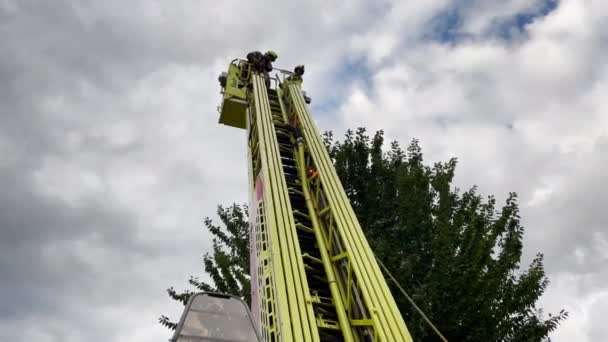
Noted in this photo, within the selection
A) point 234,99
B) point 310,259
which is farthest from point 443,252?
point 234,99

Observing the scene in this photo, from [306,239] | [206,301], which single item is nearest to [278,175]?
[306,239]

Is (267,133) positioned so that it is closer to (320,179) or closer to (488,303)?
(320,179)

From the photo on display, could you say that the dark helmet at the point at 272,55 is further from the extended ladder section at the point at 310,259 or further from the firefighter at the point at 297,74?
the extended ladder section at the point at 310,259

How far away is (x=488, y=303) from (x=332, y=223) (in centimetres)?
229

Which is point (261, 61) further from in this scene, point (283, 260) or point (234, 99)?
point (283, 260)

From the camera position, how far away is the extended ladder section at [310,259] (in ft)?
14.9

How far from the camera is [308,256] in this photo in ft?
19.3

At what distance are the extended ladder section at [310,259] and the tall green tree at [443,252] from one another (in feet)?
3.16

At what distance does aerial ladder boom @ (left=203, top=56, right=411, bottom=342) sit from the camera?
4562mm

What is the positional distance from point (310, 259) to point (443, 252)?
71.4 inches

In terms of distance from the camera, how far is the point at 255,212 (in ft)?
21.9

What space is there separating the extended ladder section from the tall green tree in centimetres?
96

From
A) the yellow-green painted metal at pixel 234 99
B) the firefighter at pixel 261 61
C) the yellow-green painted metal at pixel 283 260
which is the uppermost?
the firefighter at pixel 261 61

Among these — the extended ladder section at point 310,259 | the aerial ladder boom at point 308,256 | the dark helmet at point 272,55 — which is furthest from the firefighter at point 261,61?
the extended ladder section at point 310,259
